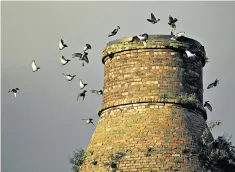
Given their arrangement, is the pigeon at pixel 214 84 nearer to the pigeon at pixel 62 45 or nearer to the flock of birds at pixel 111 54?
the flock of birds at pixel 111 54

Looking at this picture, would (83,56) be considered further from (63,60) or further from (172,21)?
(172,21)

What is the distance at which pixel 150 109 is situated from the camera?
14648mm

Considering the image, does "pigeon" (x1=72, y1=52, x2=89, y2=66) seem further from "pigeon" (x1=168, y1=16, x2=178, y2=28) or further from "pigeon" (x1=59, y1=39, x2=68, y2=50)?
"pigeon" (x1=168, y1=16, x2=178, y2=28)

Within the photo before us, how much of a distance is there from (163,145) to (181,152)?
0.40 m

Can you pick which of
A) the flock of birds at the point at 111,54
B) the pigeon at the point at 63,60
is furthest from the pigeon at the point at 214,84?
the pigeon at the point at 63,60

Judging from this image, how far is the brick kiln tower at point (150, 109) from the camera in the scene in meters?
14.1

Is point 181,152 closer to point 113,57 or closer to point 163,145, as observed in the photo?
point 163,145

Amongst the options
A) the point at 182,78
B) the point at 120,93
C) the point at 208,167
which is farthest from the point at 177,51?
the point at 208,167

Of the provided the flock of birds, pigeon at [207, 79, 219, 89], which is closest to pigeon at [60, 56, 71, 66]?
Result: the flock of birds

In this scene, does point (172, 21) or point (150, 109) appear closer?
point (150, 109)

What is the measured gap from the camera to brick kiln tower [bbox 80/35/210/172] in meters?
14.1

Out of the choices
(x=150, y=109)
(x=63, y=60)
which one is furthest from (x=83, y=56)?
(x=150, y=109)

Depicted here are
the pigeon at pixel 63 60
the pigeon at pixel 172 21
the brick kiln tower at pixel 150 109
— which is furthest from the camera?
the pigeon at pixel 63 60

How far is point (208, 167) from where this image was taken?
14.4 meters
